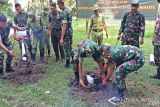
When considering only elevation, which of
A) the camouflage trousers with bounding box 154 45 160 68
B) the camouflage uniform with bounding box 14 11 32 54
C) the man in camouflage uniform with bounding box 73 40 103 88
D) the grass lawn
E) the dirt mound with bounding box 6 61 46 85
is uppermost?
the camouflage uniform with bounding box 14 11 32 54

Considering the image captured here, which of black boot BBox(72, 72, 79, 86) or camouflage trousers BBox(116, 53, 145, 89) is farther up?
camouflage trousers BBox(116, 53, 145, 89)

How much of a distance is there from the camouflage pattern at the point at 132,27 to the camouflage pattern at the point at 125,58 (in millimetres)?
2110

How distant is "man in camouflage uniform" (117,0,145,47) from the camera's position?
30.5 ft

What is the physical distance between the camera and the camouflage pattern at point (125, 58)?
730cm

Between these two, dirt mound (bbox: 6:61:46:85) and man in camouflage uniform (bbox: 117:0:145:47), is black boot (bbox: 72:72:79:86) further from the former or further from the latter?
man in camouflage uniform (bbox: 117:0:145:47)

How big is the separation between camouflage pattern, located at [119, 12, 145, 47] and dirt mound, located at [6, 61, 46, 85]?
8.20 feet

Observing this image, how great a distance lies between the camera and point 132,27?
9430 millimetres

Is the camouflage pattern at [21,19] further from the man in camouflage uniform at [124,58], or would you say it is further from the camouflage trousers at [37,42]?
the man in camouflage uniform at [124,58]

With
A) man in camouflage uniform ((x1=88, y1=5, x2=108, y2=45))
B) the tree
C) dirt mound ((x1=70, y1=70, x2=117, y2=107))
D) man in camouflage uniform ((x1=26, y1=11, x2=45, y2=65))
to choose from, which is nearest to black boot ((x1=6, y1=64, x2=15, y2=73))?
man in camouflage uniform ((x1=26, y1=11, x2=45, y2=65))

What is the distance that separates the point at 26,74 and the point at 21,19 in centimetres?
204

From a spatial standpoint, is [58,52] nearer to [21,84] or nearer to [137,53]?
[21,84]

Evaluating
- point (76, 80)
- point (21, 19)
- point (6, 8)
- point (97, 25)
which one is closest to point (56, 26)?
point (21, 19)

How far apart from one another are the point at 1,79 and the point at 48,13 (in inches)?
117

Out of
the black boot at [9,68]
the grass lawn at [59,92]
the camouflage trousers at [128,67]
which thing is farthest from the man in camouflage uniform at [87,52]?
the black boot at [9,68]
